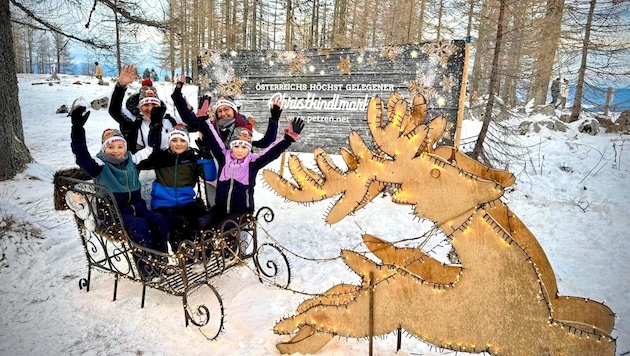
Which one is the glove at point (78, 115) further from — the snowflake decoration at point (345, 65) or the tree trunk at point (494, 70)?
the tree trunk at point (494, 70)

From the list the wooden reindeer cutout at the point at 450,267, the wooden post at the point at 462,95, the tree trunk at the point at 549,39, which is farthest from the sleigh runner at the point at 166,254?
the tree trunk at the point at 549,39

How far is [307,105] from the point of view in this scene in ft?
20.2

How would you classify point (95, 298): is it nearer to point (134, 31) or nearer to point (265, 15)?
point (134, 31)

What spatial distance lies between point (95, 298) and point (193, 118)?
7.02ft

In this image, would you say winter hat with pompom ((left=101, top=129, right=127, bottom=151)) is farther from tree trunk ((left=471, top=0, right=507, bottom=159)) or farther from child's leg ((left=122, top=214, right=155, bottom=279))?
tree trunk ((left=471, top=0, right=507, bottom=159))

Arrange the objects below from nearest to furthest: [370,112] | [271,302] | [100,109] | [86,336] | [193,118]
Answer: [370,112] → [86,336] → [271,302] → [193,118] → [100,109]

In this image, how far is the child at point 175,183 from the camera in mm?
3693

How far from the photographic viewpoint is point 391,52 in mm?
5383

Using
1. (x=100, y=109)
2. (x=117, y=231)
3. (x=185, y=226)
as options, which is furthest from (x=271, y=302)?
(x=100, y=109)

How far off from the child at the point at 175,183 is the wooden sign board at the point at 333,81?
2.38 meters

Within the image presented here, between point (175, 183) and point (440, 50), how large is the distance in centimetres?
393

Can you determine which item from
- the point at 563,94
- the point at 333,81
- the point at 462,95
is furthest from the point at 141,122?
the point at 563,94

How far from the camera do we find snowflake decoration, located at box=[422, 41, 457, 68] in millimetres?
4819

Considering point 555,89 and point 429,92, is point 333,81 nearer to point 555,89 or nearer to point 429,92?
point 429,92
